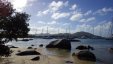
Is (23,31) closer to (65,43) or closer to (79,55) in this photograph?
(79,55)

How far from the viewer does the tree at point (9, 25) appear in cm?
1946

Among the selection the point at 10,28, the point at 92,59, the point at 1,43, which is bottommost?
the point at 92,59

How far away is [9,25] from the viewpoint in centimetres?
2014

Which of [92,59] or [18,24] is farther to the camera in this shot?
[92,59]

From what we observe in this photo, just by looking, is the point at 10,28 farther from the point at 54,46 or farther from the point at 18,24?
the point at 54,46

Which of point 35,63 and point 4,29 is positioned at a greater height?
point 4,29

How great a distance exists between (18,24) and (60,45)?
5912cm

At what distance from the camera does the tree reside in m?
19.5

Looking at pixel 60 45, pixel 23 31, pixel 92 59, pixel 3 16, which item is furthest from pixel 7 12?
pixel 60 45

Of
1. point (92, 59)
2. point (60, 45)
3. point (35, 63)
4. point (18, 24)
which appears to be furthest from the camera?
point (60, 45)

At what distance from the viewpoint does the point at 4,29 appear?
19906 millimetres

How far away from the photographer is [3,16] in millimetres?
19359

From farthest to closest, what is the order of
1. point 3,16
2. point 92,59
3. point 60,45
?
point 60,45, point 92,59, point 3,16

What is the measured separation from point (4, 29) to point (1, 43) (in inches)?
50.4
